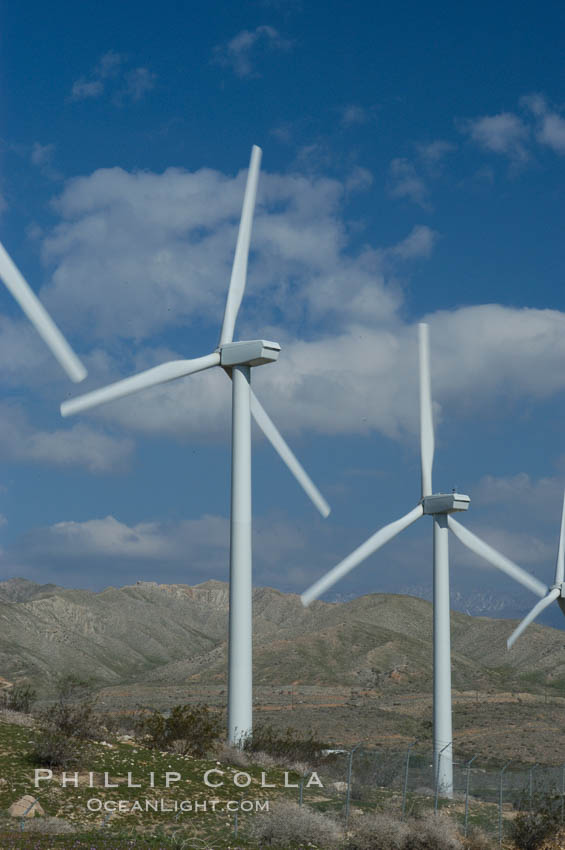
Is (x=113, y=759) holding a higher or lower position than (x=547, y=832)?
higher

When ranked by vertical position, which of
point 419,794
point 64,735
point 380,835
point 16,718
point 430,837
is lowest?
point 419,794

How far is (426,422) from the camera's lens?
42688mm

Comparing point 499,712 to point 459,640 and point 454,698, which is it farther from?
point 459,640

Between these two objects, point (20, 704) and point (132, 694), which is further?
point (132, 694)

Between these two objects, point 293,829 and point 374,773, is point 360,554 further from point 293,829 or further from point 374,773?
point 293,829

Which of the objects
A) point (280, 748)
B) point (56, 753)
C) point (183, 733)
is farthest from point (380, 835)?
point (280, 748)

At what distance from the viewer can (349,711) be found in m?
76.2

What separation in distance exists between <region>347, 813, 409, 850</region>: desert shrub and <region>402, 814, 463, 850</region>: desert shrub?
164 mm

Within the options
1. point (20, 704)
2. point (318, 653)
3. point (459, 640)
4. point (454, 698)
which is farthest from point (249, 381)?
point (459, 640)

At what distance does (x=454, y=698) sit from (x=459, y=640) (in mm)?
82511

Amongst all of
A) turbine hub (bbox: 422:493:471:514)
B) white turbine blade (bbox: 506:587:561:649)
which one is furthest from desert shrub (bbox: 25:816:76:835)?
white turbine blade (bbox: 506:587:561:649)

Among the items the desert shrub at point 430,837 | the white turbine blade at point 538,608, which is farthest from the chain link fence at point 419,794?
the white turbine blade at point 538,608

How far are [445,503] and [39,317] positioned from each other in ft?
80.2

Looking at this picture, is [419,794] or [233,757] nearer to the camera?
[233,757]
